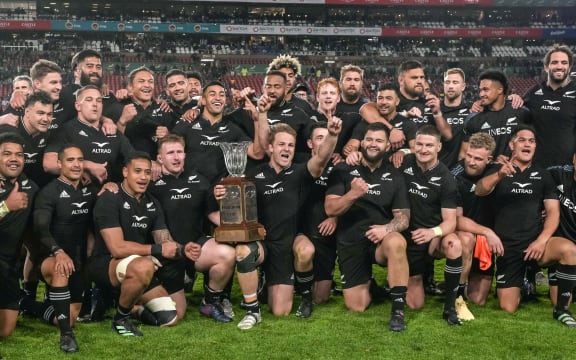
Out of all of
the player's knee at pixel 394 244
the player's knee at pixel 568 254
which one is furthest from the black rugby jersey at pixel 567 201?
the player's knee at pixel 394 244

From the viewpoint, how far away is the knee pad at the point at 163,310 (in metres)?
5.46

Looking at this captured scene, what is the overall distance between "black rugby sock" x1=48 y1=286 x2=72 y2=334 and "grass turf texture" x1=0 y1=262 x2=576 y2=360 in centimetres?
18

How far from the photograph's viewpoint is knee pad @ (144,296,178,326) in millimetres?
5465

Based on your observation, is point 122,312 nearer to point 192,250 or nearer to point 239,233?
point 192,250

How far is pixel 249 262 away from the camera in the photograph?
5.45m

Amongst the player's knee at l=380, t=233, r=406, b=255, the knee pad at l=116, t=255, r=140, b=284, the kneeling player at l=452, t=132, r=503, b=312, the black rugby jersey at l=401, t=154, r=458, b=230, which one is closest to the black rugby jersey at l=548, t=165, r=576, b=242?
the kneeling player at l=452, t=132, r=503, b=312

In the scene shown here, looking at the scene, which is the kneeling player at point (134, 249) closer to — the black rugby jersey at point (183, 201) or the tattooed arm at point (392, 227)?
the black rugby jersey at point (183, 201)

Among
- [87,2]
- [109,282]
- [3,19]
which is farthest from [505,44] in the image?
[109,282]

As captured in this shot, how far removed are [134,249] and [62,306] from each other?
734mm

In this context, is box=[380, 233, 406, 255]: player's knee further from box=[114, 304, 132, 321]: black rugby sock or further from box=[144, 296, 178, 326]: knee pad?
box=[114, 304, 132, 321]: black rugby sock

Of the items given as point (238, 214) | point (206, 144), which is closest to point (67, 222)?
point (238, 214)

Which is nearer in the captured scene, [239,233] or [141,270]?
[141,270]

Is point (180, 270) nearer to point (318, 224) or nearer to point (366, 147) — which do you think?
point (318, 224)

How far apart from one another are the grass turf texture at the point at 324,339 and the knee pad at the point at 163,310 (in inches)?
4.1
